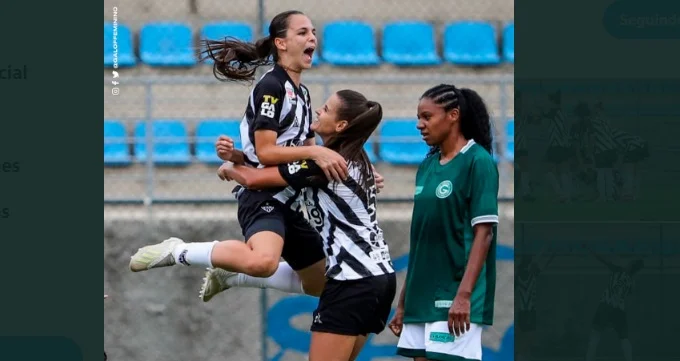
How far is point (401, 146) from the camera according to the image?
10.7 m

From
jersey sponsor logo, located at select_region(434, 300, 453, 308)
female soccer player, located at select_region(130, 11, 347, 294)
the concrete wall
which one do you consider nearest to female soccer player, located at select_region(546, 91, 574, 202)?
the concrete wall

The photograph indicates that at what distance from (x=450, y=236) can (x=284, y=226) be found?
38.6 inches

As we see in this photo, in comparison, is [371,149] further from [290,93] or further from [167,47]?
[290,93]

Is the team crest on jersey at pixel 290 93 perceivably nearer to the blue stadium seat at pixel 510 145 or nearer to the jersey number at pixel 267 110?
the jersey number at pixel 267 110

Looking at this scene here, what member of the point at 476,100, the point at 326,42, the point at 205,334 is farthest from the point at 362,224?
the point at 326,42

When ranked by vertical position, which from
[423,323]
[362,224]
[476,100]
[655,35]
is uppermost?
[655,35]

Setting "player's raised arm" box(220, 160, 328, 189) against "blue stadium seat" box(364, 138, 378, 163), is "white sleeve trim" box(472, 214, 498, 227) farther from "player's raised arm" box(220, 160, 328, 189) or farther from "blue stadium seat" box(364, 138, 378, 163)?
"blue stadium seat" box(364, 138, 378, 163)

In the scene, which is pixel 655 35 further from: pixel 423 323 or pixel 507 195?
pixel 423 323

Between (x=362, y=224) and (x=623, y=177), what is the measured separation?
14.8 feet

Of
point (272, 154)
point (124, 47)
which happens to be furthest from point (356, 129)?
point (124, 47)

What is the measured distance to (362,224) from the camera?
5387 millimetres

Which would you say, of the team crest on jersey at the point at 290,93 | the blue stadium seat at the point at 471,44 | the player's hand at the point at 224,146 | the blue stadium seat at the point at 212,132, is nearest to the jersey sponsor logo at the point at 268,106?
the team crest on jersey at the point at 290,93

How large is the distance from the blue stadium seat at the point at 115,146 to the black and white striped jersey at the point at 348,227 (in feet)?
13.1
